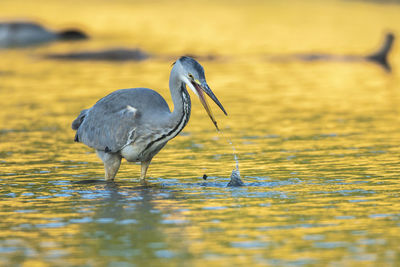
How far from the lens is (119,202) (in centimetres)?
1062

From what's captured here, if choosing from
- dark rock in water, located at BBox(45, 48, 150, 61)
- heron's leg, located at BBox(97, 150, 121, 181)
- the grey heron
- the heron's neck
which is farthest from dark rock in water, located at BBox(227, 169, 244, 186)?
dark rock in water, located at BBox(45, 48, 150, 61)

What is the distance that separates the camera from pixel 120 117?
11688 millimetres

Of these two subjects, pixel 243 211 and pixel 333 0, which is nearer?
pixel 243 211

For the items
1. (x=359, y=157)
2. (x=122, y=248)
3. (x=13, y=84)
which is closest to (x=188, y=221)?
(x=122, y=248)

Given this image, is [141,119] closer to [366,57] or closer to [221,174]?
[221,174]

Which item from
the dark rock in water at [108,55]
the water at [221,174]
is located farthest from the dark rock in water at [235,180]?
the dark rock in water at [108,55]

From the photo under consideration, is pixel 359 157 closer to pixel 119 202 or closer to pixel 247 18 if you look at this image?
pixel 119 202

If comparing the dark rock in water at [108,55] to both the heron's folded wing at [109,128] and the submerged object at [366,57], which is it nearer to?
the submerged object at [366,57]

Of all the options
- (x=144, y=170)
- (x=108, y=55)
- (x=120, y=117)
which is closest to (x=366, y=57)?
(x=108, y=55)

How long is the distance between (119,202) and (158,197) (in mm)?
519

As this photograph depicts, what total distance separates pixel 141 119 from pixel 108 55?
18.3 metres

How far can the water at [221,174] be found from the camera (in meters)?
8.33

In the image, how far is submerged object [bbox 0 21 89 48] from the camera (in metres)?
34.9

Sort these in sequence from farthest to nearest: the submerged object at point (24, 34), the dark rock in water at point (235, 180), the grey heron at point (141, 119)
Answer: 1. the submerged object at point (24, 34)
2. the dark rock in water at point (235, 180)
3. the grey heron at point (141, 119)
